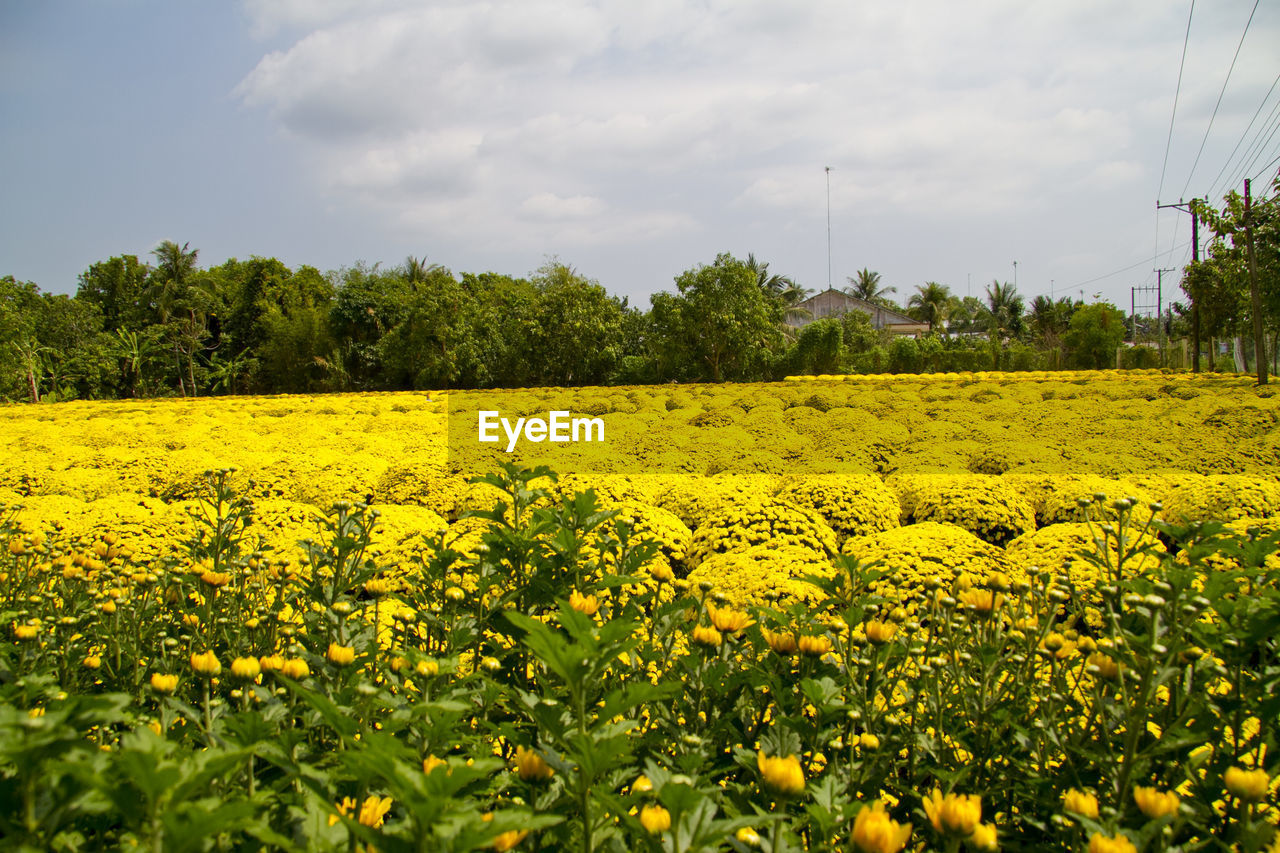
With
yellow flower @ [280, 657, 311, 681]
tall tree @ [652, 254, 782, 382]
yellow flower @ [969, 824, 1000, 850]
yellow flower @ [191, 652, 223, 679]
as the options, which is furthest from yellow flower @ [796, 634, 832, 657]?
tall tree @ [652, 254, 782, 382]

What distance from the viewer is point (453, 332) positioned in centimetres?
2517

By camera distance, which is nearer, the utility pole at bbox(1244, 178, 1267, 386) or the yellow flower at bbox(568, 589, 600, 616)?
the yellow flower at bbox(568, 589, 600, 616)

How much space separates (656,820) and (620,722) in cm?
21

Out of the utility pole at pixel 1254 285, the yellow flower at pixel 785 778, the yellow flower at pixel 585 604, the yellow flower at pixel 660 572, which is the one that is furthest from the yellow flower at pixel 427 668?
the utility pole at pixel 1254 285

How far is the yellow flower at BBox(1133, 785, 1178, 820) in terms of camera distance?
38.4 inches

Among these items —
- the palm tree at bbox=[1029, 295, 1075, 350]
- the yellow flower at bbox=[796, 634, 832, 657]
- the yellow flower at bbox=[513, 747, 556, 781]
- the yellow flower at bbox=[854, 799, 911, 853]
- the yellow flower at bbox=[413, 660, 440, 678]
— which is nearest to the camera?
the yellow flower at bbox=[854, 799, 911, 853]

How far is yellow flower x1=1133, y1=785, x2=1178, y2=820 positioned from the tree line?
1833cm

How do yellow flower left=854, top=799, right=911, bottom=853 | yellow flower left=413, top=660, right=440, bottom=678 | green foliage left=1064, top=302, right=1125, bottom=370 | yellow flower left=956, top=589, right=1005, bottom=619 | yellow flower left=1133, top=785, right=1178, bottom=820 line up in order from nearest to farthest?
yellow flower left=854, top=799, right=911, bottom=853
yellow flower left=1133, top=785, right=1178, bottom=820
yellow flower left=413, top=660, right=440, bottom=678
yellow flower left=956, top=589, right=1005, bottom=619
green foliage left=1064, top=302, right=1125, bottom=370

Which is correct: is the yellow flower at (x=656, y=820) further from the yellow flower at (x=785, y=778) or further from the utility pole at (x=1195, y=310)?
the utility pole at (x=1195, y=310)

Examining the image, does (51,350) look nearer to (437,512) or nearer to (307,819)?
(437,512)

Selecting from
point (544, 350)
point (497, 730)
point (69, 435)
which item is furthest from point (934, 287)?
point (497, 730)

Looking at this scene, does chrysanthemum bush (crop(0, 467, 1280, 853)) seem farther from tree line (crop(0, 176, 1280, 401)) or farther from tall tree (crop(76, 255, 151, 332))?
tall tree (crop(76, 255, 151, 332))

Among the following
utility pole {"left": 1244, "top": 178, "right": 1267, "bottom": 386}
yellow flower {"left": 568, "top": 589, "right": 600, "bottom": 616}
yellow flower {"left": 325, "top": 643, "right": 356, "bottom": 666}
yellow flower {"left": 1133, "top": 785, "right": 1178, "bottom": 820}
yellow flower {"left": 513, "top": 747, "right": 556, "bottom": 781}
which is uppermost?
utility pole {"left": 1244, "top": 178, "right": 1267, "bottom": 386}

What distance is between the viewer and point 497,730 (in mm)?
1212
